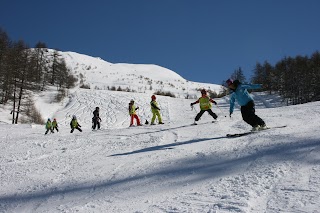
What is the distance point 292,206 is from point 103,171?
10.9 ft

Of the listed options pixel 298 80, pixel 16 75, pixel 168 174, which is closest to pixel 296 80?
pixel 298 80

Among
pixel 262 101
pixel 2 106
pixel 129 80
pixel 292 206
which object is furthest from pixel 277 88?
pixel 292 206

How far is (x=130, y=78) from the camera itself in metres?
77.7

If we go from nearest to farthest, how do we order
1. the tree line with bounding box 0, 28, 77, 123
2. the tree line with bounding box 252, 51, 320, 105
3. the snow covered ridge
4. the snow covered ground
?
the snow covered ground, the tree line with bounding box 0, 28, 77, 123, the tree line with bounding box 252, 51, 320, 105, the snow covered ridge

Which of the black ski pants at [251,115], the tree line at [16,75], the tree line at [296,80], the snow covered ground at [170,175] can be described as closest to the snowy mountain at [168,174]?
the snow covered ground at [170,175]

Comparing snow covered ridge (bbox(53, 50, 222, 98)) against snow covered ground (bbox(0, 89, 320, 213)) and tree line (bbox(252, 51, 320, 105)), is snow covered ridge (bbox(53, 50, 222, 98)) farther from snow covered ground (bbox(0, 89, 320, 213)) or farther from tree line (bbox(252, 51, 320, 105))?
snow covered ground (bbox(0, 89, 320, 213))

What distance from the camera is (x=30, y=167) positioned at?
6.38m

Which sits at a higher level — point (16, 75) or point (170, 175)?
point (16, 75)

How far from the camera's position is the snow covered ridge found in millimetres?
66312

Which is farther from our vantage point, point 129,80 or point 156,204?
point 129,80

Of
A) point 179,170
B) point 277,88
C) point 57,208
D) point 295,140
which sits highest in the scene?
point 277,88

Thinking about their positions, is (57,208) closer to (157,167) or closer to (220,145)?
(157,167)

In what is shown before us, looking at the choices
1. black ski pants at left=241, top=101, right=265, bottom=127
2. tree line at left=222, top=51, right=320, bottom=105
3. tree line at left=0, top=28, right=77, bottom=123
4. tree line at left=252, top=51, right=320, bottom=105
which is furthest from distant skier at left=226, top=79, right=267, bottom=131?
tree line at left=252, top=51, right=320, bottom=105

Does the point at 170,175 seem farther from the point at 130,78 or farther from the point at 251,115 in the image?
the point at 130,78
